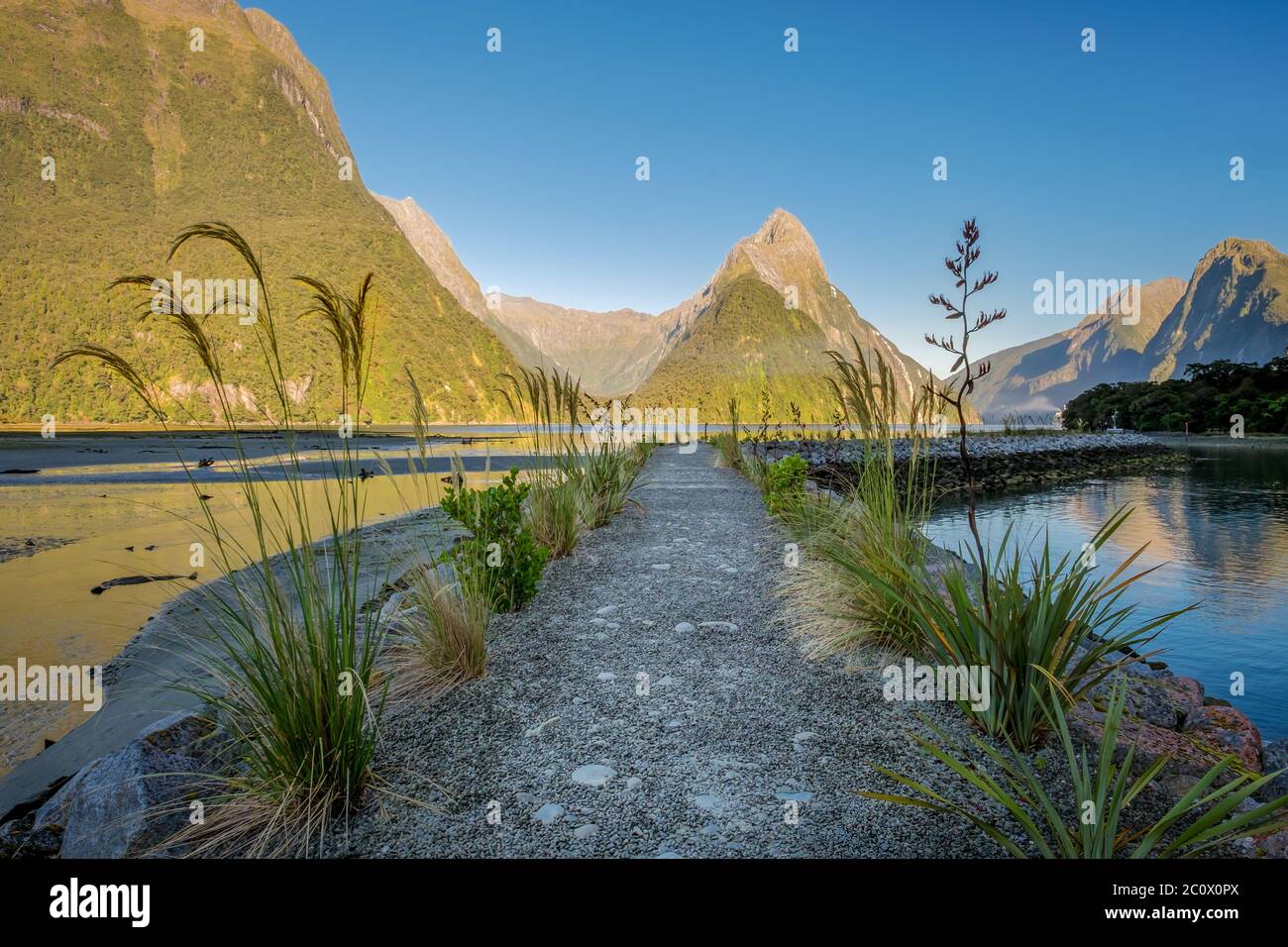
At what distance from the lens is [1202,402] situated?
51.0 meters

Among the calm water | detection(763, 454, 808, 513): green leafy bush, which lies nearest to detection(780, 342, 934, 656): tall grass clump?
the calm water

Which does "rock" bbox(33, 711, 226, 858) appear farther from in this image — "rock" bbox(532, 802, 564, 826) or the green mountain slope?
the green mountain slope

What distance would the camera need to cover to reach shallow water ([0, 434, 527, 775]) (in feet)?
13.5

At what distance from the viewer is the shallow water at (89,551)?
4.11 m

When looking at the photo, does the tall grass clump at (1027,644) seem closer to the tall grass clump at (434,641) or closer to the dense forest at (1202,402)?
the tall grass clump at (434,641)

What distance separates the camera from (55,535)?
9656mm

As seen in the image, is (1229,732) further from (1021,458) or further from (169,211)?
(169,211)

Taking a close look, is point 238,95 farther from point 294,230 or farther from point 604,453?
point 604,453

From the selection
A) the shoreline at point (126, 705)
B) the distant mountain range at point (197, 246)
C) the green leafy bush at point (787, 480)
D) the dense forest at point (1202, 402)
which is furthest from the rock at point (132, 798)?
the dense forest at point (1202, 402)

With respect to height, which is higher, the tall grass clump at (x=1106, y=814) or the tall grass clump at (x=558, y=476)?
the tall grass clump at (x=558, y=476)

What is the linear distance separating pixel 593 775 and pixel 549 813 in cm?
30

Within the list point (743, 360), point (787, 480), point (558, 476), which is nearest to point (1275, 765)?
point (787, 480)

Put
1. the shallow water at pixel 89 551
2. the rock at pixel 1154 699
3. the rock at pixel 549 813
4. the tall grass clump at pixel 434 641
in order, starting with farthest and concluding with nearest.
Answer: the shallow water at pixel 89 551
the tall grass clump at pixel 434 641
the rock at pixel 1154 699
the rock at pixel 549 813
